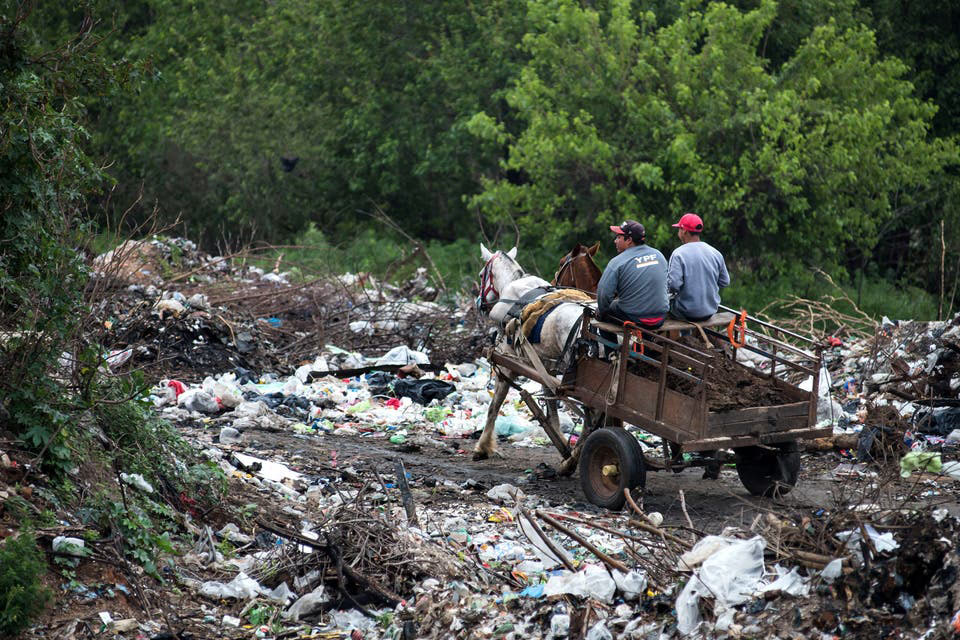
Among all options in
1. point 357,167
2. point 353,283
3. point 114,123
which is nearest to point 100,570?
point 353,283

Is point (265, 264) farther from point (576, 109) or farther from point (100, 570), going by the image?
point (100, 570)

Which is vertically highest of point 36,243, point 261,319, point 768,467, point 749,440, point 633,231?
point 633,231

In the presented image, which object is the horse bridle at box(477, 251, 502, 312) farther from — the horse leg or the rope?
the rope

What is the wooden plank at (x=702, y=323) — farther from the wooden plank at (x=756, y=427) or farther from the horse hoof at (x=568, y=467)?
the horse hoof at (x=568, y=467)

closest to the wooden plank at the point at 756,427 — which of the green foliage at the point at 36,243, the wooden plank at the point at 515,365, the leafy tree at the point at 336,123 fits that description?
the wooden plank at the point at 515,365

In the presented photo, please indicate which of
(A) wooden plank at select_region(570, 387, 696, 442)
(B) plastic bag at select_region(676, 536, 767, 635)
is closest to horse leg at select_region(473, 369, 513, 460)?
(A) wooden plank at select_region(570, 387, 696, 442)

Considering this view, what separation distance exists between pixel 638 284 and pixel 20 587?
5097 millimetres

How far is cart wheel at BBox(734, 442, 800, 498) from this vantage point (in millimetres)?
9023

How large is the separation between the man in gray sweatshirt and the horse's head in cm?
187

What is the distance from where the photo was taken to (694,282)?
933 cm

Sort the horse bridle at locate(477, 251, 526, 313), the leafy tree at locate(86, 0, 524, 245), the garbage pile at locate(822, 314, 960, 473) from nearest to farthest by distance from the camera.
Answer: the garbage pile at locate(822, 314, 960, 473) < the horse bridle at locate(477, 251, 526, 313) < the leafy tree at locate(86, 0, 524, 245)

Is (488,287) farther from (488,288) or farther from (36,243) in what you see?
(36,243)

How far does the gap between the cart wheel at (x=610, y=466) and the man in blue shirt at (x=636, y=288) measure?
951mm

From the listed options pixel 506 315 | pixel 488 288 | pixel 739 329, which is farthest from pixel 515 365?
pixel 739 329
